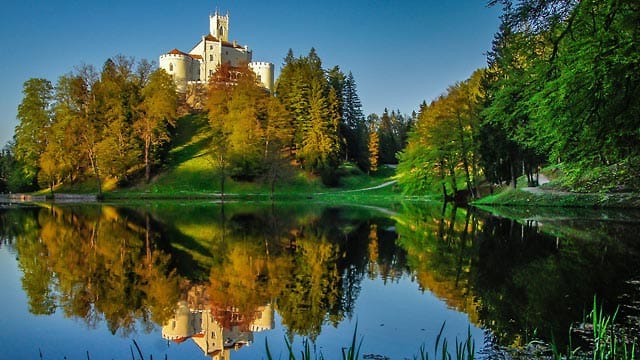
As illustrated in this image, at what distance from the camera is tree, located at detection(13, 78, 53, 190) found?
54875 millimetres

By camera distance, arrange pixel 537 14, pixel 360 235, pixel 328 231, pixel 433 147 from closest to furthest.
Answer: pixel 537 14 → pixel 360 235 → pixel 328 231 → pixel 433 147

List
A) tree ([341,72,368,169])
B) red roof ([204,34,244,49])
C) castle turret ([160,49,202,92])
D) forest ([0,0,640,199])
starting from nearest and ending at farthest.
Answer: forest ([0,0,640,199]) → tree ([341,72,368,169]) → castle turret ([160,49,202,92]) → red roof ([204,34,244,49])

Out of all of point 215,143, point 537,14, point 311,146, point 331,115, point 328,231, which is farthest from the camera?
point 331,115

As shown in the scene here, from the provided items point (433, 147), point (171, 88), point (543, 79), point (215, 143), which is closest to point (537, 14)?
point (543, 79)

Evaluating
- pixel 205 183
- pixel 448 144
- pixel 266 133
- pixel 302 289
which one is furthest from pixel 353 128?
pixel 302 289

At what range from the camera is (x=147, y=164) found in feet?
183

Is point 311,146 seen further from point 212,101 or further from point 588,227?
point 588,227

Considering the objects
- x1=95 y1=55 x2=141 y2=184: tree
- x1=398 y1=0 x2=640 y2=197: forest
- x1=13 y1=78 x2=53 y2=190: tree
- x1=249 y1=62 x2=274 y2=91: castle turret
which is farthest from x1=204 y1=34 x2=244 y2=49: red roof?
x1=398 y1=0 x2=640 y2=197: forest

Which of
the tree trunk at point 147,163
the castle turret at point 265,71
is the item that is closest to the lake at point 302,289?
the tree trunk at point 147,163

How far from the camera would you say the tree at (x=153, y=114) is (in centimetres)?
5644

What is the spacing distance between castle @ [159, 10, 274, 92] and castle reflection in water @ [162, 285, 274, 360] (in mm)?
76685

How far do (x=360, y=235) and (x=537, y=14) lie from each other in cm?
1300

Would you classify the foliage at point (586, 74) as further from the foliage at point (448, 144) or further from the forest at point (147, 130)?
the forest at point (147, 130)

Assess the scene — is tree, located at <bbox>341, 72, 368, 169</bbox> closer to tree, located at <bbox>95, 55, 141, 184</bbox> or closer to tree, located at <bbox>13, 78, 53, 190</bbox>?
tree, located at <bbox>95, 55, 141, 184</bbox>
